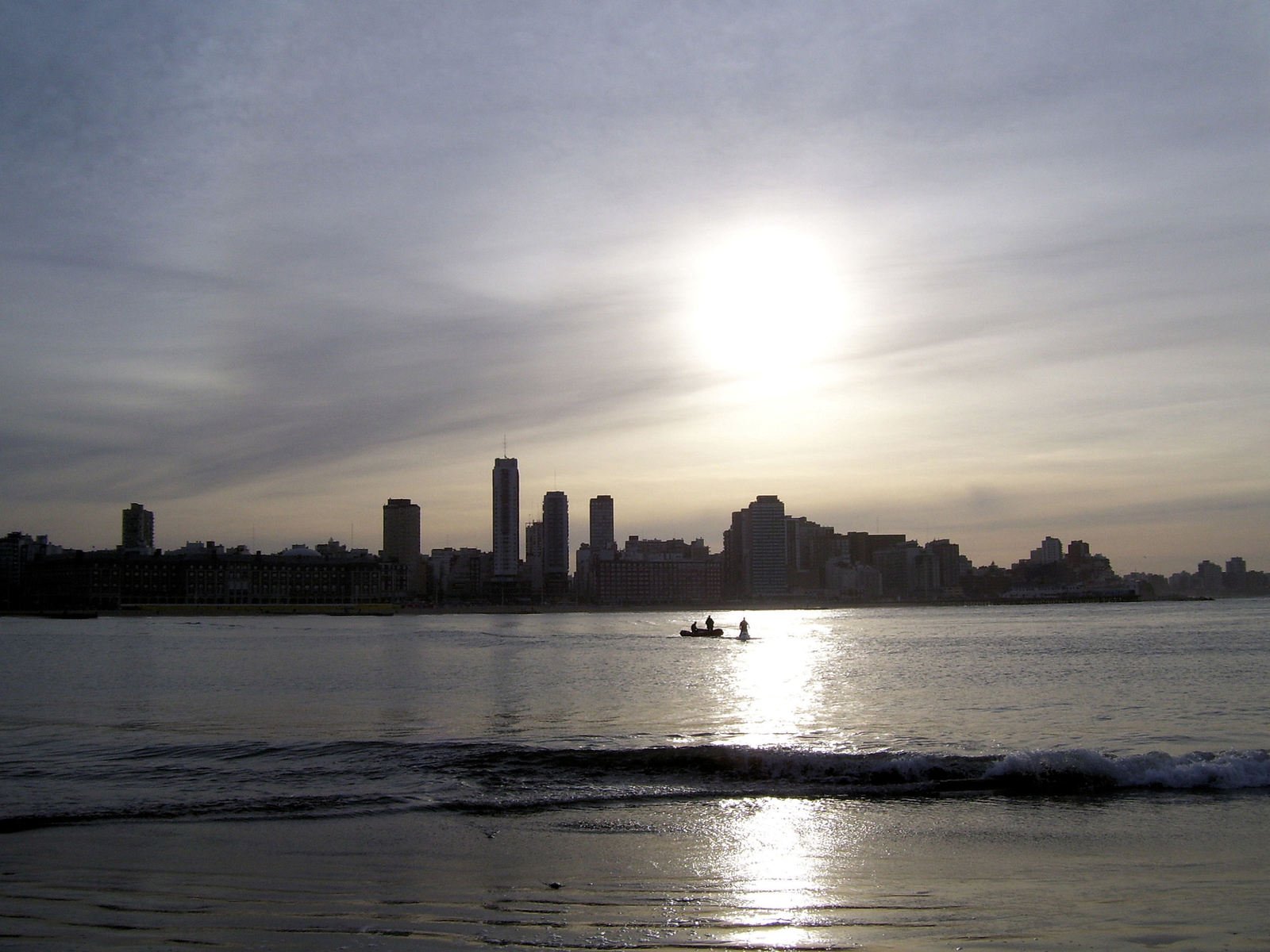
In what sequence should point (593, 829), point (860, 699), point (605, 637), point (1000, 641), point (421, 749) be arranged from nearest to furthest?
point (593, 829), point (421, 749), point (860, 699), point (1000, 641), point (605, 637)

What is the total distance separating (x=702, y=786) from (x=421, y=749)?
25.2 feet

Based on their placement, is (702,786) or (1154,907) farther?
(702,786)

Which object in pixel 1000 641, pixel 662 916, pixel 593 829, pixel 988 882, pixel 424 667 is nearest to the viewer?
pixel 662 916

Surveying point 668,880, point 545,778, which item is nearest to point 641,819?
point 668,880

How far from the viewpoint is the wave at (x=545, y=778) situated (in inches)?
671

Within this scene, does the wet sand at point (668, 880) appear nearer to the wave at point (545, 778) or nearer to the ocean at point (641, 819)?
the ocean at point (641, 819)

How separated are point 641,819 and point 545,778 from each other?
14.6 feet

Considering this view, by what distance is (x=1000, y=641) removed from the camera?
81812 mm

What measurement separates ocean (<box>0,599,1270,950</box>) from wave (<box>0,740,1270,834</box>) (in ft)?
0.30

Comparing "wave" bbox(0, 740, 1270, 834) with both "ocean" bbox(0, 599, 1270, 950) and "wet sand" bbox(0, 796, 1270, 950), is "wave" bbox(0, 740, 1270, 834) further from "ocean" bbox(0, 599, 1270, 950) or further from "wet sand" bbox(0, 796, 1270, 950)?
"wet sand" bbox(0, 796, 1270, 950)

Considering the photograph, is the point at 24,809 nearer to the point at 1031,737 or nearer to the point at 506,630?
the point at 1031,737

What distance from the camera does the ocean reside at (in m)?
10.2

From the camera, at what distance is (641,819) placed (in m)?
16.0

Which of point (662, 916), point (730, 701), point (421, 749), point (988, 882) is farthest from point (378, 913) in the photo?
point (730, 701)
